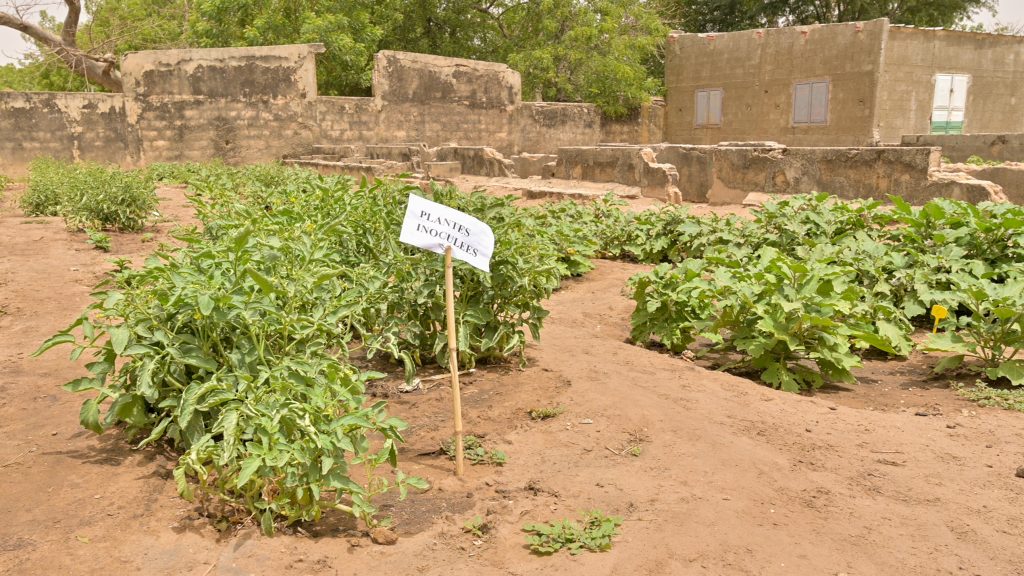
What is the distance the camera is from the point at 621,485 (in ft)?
9.91

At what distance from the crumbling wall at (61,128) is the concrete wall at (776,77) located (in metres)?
13.1

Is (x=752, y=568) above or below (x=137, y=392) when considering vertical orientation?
below

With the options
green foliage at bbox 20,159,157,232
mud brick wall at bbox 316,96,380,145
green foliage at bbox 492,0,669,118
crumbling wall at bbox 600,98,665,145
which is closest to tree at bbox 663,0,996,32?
green foliage at bbox 492,0,669,118

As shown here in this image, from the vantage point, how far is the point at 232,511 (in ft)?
8.83

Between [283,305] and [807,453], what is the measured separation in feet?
7.22

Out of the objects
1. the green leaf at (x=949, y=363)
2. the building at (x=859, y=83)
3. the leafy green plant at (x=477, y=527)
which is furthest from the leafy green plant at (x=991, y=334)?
the building at (x=859, y=83)

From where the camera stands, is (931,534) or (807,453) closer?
(931,534)

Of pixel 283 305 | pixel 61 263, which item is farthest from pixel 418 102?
pixel 283 305

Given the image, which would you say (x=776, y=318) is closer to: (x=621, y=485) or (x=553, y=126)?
(x=621, y=485)

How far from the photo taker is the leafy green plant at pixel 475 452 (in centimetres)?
330

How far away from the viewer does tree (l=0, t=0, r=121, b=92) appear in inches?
768

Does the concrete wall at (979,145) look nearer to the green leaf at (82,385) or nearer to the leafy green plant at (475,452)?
the leafy green plant at (475,452)

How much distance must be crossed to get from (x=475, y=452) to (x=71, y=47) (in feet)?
69.8

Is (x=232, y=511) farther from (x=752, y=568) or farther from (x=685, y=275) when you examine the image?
(x=685, y=275)
